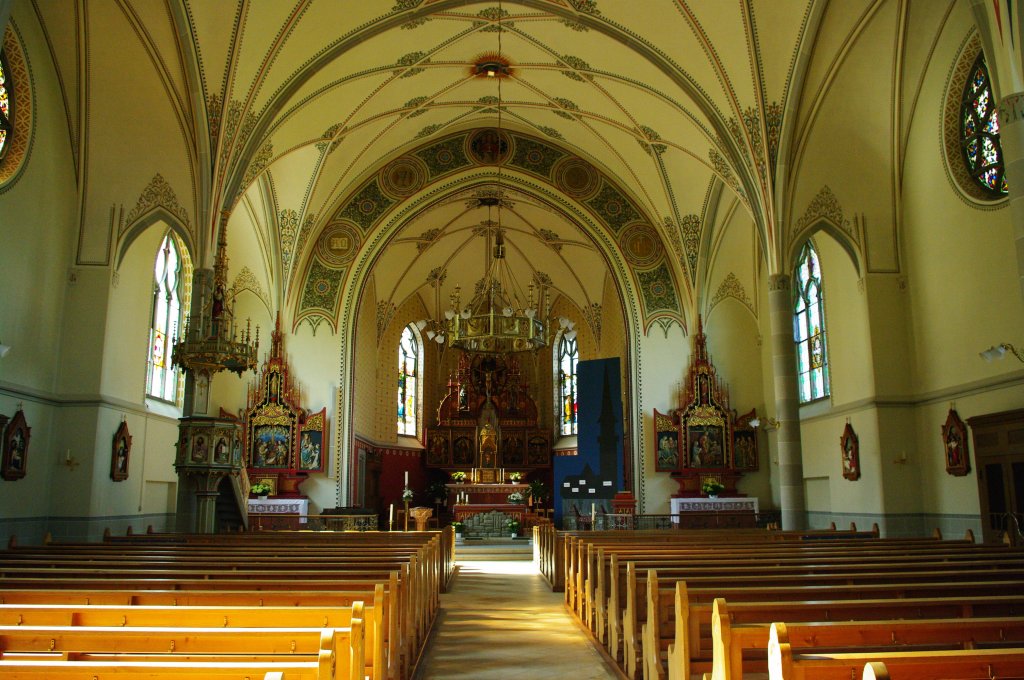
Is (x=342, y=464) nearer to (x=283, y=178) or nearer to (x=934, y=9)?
(x=283, y=178)

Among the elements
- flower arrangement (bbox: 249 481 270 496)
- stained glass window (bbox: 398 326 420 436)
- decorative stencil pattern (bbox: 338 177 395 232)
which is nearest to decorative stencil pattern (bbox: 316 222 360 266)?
decorative stencil pattern (bbox: 338 177 395 232)

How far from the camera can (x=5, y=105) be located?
46.7ft

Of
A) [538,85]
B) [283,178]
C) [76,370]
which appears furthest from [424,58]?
[76,370]

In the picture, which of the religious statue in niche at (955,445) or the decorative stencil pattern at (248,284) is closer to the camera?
the religious statue in niche at (955,445)

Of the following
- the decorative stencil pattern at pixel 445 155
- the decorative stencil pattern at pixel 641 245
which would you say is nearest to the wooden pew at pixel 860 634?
the decorative stencil pattern at pixel 641 245

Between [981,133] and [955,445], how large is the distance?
18.9ft

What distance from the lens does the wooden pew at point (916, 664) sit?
3305mm

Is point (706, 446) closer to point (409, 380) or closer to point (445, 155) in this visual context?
point (445, 155)

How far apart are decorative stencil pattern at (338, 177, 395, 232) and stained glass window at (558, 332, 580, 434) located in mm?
11221

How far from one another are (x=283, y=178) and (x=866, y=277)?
1532 centimetres

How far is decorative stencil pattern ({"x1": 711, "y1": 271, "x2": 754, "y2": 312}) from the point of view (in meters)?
24.8

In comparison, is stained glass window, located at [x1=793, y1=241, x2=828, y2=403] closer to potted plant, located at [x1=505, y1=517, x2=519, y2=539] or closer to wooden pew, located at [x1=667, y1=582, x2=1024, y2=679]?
potted plant, located at [x1=505, y1=517, x2=519, y2=539]

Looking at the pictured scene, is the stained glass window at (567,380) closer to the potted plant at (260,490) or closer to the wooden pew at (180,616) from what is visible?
the potted plant at (260,490)

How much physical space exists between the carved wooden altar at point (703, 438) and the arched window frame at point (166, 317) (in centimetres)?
1317
